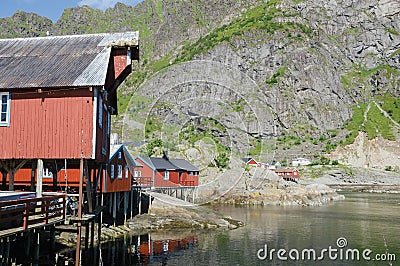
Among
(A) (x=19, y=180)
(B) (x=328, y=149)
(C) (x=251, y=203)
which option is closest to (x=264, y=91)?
(B) (x=328, y=149)

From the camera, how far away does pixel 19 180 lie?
32562 millimetres

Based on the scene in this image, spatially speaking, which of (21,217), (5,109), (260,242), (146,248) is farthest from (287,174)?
(21,217)

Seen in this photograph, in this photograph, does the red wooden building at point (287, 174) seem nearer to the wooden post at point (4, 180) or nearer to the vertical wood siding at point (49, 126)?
the wooden post at point (4, 180)

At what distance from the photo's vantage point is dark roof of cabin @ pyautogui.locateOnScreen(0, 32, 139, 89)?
23.4 metres

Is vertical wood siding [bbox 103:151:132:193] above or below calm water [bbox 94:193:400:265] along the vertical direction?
above

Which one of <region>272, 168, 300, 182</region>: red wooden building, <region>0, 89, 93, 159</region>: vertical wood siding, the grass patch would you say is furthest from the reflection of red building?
the grass patch

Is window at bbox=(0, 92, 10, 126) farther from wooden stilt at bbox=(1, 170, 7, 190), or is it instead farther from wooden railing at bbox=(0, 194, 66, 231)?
wooden stilt at bbox=(1, 170, 7, 190)

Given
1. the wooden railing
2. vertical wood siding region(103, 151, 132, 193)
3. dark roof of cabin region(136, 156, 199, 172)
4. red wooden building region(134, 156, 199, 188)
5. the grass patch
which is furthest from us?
the grass patch

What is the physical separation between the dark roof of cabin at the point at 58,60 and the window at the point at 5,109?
2.13 ft

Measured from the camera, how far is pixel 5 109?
79.0ft

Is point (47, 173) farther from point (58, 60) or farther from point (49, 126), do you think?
point (58, 60)

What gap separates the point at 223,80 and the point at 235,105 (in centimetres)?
2222

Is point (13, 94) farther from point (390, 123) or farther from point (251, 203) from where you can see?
point (390, 123)

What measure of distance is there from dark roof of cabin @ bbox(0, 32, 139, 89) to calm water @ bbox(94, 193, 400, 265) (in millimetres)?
12684
